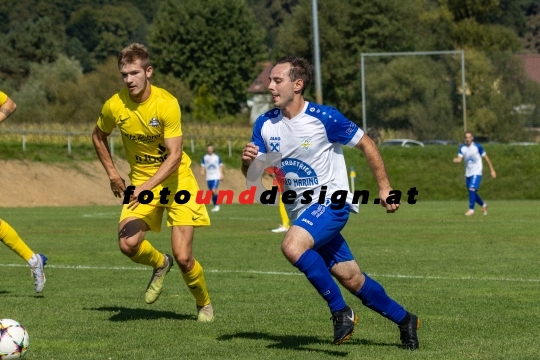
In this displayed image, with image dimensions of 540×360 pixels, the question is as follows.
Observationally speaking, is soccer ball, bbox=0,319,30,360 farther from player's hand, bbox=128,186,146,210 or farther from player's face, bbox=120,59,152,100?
player's face, bbox=120,59,152,100

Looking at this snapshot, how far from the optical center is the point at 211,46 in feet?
281

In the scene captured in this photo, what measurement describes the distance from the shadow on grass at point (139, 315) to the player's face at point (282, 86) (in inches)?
100

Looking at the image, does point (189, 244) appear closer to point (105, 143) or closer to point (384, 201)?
point (105, 143)

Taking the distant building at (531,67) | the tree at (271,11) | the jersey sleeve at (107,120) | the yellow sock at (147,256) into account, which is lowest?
the yellow sock at (147,256)

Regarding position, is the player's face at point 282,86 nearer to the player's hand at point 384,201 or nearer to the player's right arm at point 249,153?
the player's right arm at point 249,153

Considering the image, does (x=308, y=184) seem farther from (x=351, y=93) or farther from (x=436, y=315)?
(x=351, y=93)

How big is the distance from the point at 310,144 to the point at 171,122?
1714 mm

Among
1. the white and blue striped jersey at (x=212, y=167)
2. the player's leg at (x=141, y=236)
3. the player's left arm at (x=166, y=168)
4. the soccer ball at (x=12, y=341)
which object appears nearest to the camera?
the soccer ball at (x=12, y=341)

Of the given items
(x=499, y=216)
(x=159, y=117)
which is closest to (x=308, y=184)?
(x=159, y=117)

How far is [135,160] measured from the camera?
8.93 m

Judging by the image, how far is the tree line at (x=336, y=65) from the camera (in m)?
Result: 42.3

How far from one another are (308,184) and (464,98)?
112 ft

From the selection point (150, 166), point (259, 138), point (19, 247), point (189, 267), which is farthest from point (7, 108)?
point (259, 138)

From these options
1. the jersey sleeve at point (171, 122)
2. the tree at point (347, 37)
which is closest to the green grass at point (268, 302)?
the jersey sleeve at point (171, 122)
